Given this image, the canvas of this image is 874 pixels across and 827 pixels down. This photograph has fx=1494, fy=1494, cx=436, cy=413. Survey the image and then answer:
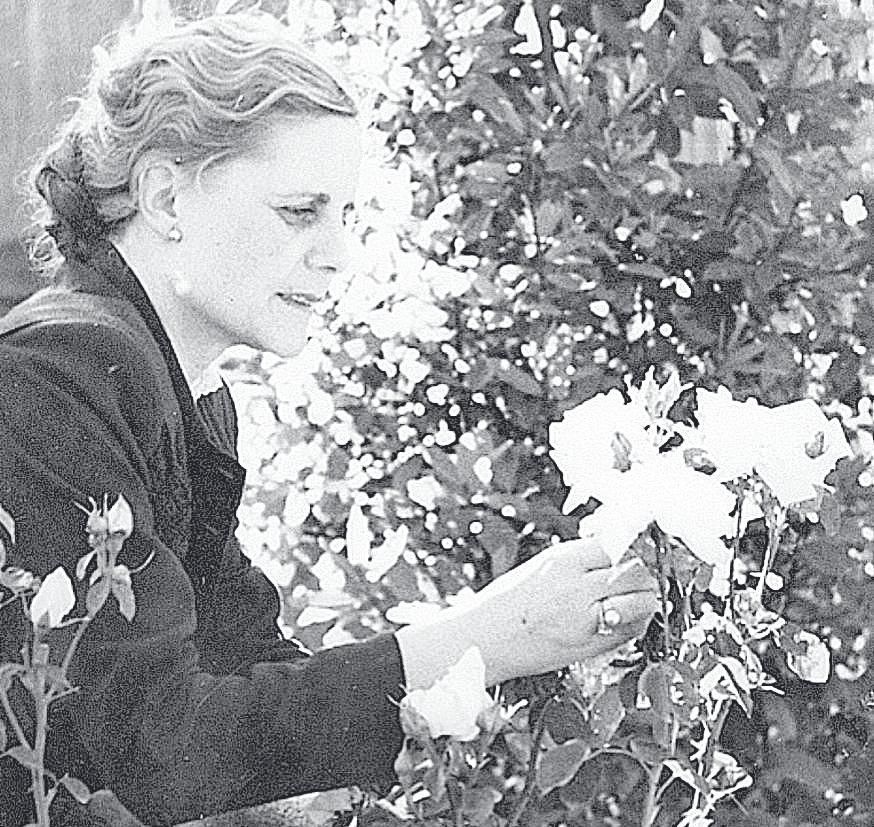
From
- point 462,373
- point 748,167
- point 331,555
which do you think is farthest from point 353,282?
point 748,167

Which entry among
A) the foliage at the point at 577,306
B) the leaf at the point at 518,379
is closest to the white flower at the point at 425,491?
the foliage at the point at 577,306

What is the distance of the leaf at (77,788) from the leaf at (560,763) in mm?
329

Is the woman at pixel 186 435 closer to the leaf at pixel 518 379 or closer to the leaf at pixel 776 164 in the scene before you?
the leaf at pixel 518 379

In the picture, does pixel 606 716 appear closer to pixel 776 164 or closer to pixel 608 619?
pixel 608 619

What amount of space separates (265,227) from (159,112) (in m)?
0.11

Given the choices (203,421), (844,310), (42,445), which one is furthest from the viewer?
(844,310)

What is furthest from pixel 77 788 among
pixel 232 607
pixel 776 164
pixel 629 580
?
pixel 776 164

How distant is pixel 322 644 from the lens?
47.2 inches

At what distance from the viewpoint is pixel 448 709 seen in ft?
3.27

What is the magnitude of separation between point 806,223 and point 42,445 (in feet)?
2.12

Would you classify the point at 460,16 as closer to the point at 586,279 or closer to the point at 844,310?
the point at 586,279

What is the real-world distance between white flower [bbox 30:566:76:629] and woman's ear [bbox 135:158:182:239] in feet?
0.91

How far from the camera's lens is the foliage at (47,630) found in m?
0.99

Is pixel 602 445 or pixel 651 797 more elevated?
pixel 602 445
